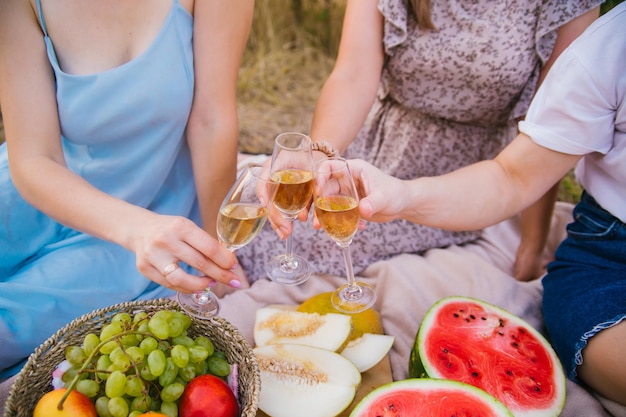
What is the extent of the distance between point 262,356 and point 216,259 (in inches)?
16.3

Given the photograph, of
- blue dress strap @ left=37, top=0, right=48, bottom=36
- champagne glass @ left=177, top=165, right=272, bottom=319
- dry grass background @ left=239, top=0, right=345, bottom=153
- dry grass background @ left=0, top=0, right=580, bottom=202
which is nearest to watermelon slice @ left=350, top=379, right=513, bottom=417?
champagne glass @ left=177, top=165, right=272, bottom=319

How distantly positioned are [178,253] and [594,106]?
1.28 meters

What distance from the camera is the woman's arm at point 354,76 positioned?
2098 millimetres

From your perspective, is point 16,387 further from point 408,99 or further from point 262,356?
point 408,99

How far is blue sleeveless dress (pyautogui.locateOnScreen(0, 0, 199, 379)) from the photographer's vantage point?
1.64 m

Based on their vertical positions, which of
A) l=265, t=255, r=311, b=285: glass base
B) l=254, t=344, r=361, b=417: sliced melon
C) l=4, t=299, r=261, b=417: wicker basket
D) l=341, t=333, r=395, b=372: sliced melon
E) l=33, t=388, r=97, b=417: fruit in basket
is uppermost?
l=33, t=388, r=97, b=417: fruit in basket

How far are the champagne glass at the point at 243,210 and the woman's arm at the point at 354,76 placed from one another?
2.42 feet

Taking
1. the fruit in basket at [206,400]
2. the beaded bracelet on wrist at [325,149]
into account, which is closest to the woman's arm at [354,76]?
the beaded bracelet on wrist at [325,149]

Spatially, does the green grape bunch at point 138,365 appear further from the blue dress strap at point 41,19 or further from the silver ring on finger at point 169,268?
the blue dress strap at point 41,19

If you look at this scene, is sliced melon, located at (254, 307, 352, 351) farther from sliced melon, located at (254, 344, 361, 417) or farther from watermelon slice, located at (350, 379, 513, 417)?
watermelon slice, located at (350, 379, 513, 417)

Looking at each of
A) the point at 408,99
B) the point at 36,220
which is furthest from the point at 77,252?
the point at 408,99

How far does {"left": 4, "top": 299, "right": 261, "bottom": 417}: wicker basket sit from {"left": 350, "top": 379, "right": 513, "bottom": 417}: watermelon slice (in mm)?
281

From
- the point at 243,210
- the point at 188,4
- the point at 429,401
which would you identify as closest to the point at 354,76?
the point at 188,4

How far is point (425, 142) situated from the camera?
238 centimetres
